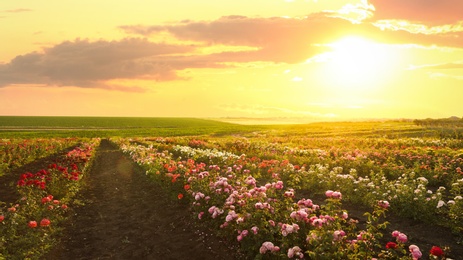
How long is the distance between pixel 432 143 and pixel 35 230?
30.3 meters

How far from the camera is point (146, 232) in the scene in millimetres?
9523

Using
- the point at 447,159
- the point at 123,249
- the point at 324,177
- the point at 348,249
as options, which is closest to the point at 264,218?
the point at 348,249

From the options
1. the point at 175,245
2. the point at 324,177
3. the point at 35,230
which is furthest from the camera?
the point at 324,177

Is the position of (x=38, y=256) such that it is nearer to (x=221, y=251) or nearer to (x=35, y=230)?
(x=35, y=230)

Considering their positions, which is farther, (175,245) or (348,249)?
(175,245)

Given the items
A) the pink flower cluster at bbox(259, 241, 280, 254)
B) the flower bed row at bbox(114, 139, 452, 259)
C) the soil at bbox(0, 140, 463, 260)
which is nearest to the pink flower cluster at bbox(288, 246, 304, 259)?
the flower bed row at bbox(114, 139, 452, 259)

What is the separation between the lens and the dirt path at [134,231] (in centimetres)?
809

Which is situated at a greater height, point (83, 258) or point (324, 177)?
point (324, 177)

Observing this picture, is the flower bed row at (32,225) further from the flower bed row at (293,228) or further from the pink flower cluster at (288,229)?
the pink flower cluster at (288,229)

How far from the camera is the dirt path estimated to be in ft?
26.5

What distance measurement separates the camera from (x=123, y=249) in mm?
8461

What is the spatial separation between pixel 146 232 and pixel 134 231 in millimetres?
395

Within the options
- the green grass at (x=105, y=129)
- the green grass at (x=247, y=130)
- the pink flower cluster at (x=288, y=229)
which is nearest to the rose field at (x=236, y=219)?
the pink flower cluster at (x=288, y=229)

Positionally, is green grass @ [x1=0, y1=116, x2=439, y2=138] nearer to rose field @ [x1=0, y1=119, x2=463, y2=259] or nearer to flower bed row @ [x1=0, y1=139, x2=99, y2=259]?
rose field @ [x1=0, y1=119, x2=463, y2=259]
